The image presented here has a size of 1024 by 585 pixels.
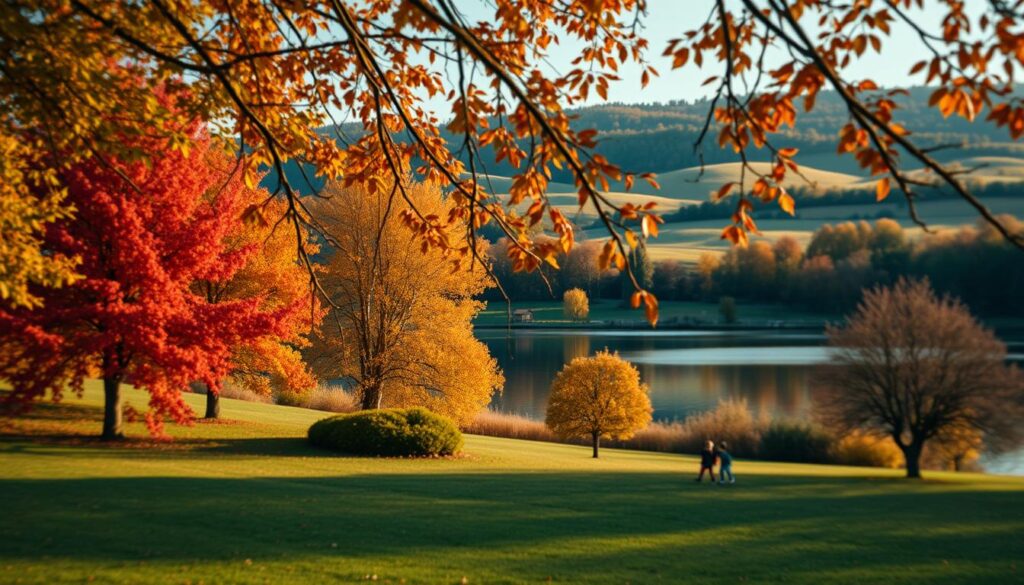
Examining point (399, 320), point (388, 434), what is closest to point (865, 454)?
point (399, 320)

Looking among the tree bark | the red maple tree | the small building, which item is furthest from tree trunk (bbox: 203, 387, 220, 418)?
the small building

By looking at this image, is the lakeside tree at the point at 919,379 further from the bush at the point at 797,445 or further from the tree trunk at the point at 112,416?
the tree trunk at the point at 112,416

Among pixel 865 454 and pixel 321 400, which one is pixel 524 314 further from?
pixel 865 454

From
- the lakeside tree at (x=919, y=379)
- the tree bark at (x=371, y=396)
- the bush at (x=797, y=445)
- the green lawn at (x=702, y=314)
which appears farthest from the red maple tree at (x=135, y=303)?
the green lawn at (x=702, y=314)

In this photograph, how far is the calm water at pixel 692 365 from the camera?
3738 centimetres

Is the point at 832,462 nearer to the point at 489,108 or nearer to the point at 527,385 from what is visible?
the point at 527,385

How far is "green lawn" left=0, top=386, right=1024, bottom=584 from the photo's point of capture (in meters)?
7.98

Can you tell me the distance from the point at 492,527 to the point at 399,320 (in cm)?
1661

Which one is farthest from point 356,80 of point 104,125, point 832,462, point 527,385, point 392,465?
point 527,385

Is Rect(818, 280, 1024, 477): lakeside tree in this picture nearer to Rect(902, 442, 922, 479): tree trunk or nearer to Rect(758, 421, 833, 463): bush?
Rect(902, 442, 922, 479): tree trunk

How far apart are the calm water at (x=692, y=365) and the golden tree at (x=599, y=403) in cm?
284

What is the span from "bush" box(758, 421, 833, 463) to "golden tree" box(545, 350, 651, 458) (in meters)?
5.48

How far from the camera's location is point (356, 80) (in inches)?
263

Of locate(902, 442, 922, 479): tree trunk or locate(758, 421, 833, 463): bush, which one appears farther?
locate(758, 421, 833, 463): bush
